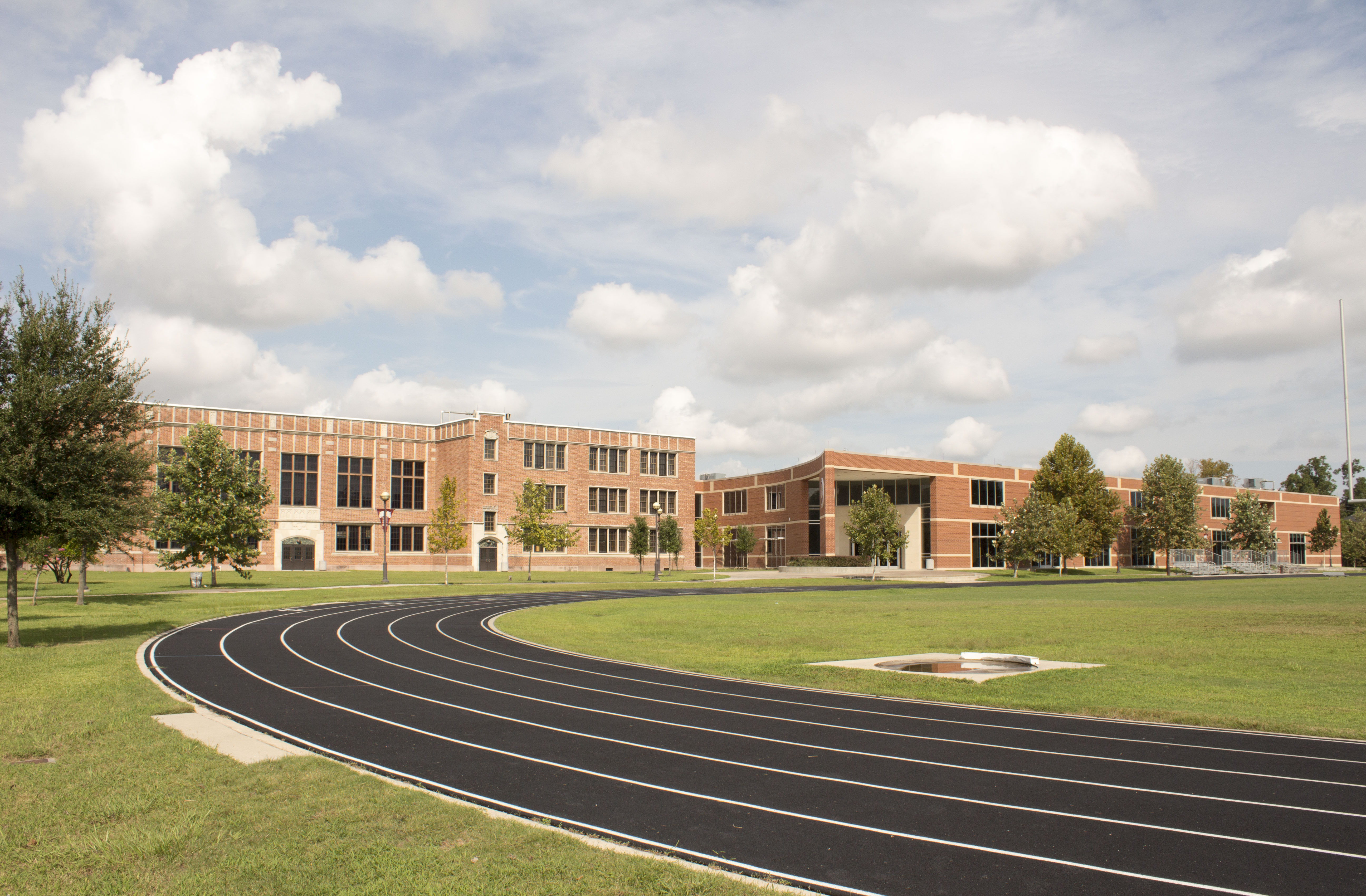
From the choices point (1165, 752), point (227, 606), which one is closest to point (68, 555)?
point (227, 606)

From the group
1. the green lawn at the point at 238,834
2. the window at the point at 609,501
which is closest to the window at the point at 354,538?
the window at the point at 609,501

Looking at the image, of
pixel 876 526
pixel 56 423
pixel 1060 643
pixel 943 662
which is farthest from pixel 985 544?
pixel 56 423

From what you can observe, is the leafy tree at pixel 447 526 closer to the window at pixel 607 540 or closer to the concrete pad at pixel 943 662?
the window at pixel 607 540

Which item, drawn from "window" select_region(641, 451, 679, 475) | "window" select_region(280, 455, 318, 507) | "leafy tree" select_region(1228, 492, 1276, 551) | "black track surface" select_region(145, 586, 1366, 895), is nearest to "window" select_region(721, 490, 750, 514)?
"window" select_region(641, 451, 679, 475)

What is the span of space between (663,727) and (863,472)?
71016mm

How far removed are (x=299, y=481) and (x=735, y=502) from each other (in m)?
45.6

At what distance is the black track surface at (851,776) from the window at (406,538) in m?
55.8

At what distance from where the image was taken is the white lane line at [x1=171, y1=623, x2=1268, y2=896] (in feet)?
21.7

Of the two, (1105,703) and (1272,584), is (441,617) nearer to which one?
(1105,703)

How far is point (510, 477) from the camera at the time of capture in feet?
238

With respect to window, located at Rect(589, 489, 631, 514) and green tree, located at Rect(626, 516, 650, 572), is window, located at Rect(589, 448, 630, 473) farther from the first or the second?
green tree, located at Rect(626, 516, 650, 572)

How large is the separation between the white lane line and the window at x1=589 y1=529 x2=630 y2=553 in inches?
2528

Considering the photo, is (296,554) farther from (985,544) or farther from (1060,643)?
(985,544)

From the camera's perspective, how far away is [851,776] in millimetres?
9633
